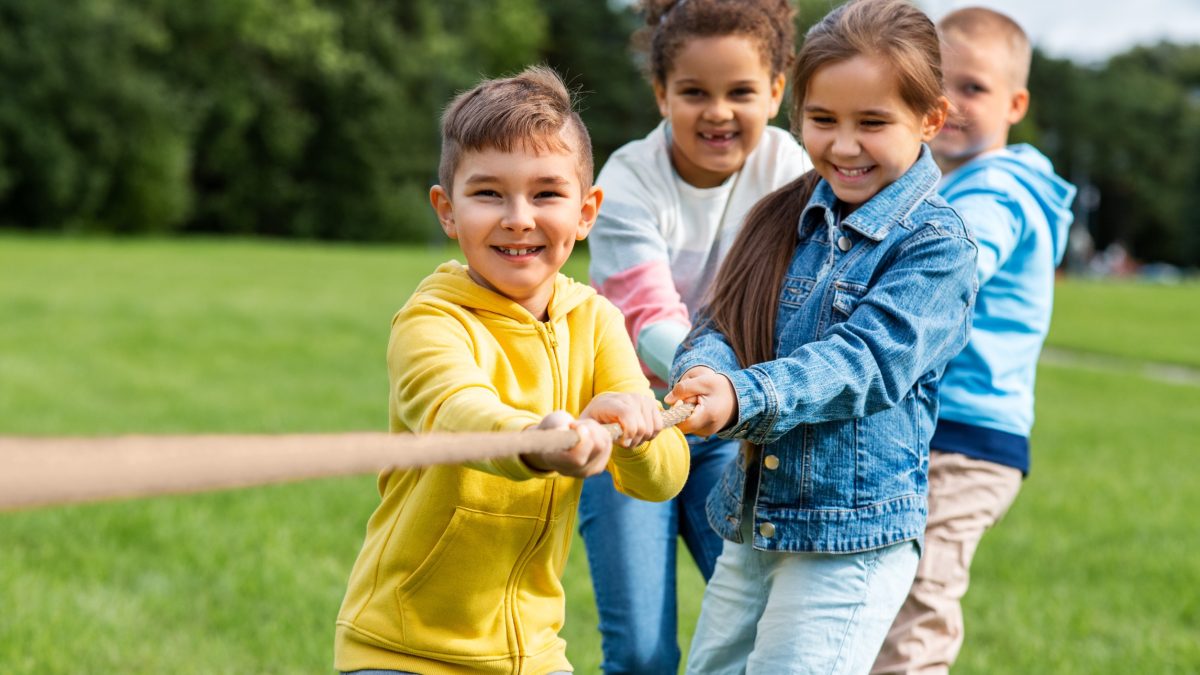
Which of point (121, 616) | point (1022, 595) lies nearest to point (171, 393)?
point (121, 616)

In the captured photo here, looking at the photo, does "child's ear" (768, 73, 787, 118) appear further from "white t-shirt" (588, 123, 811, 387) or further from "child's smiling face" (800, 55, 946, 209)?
"child's smiling face" (800, 55, 946, 209)

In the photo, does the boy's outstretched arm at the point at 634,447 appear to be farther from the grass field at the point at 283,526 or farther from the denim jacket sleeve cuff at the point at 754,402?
the grass field at the point at 283,526

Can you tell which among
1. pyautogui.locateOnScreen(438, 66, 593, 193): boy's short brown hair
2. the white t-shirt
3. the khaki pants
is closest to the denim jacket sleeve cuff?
pyautogui.locateOnScreen(438, 66, 593, 193): boy's short brown hair

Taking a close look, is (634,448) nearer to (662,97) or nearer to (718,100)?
(718,100)

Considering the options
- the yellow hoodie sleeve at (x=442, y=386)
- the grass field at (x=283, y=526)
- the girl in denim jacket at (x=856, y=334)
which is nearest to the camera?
the yellow hoodie sleeve at (x=442, y=386)

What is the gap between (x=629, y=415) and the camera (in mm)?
2076

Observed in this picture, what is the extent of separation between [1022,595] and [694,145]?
10.4 feet

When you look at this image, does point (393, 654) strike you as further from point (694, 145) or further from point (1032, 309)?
point (1032, 309)

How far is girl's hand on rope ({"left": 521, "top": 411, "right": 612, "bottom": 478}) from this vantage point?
6.16 feet

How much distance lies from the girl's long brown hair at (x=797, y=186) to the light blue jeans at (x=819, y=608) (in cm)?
43

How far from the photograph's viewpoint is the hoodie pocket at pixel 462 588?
2.32 m

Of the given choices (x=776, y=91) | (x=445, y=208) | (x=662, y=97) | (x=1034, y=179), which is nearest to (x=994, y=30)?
(x=1034, y=179)

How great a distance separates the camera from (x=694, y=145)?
3219 millimetres

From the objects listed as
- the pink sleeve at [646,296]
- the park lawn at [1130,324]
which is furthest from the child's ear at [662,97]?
the park lawn at [1130,324]
